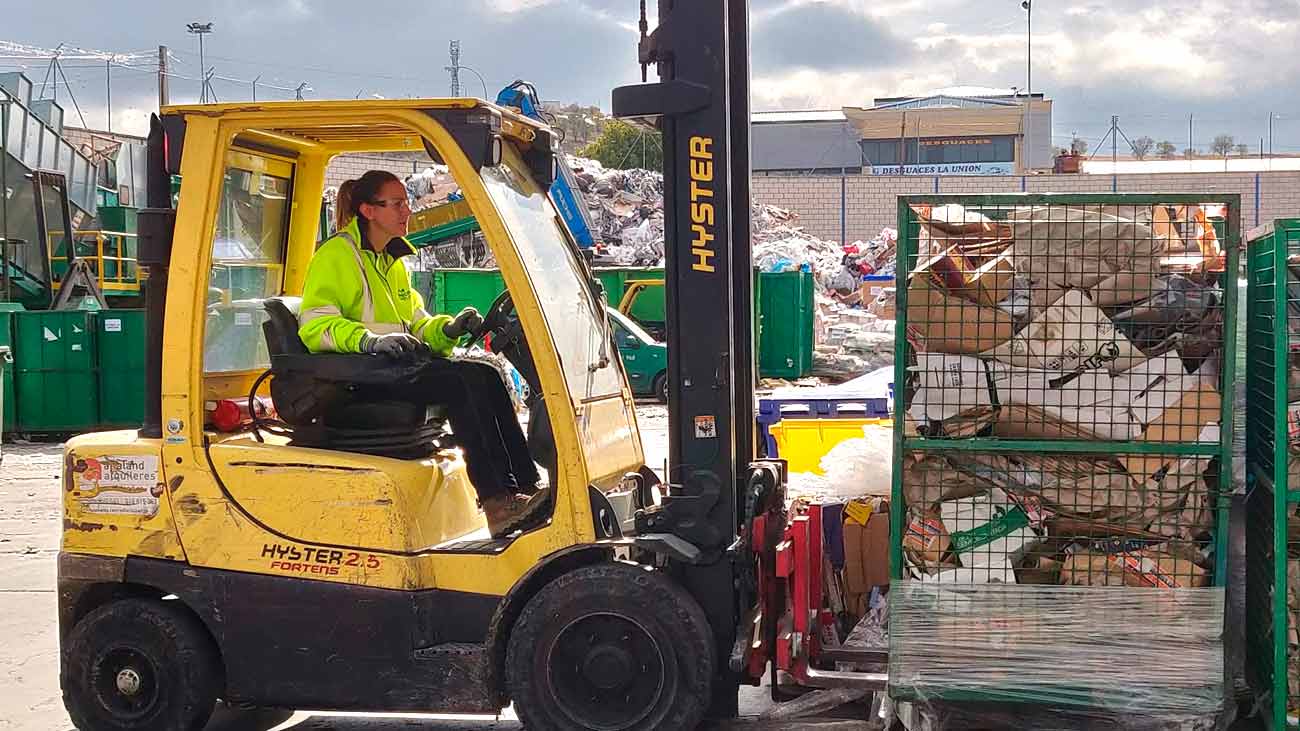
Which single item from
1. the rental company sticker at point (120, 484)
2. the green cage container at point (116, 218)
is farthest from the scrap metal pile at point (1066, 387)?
the green cage container at point (116, 218)

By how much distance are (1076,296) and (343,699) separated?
9.26ft

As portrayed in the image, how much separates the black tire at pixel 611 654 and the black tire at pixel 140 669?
1.20 meters

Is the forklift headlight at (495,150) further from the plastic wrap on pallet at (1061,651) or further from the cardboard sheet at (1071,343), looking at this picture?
the plastic wrap on pallet at (1061,651)

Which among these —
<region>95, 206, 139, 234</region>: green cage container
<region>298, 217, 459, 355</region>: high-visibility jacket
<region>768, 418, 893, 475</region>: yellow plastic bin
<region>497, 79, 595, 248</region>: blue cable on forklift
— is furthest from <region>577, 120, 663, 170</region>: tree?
<region>298, 217, 459, 355</region>: high-visibility jacket

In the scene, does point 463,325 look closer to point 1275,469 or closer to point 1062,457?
point 1062,457

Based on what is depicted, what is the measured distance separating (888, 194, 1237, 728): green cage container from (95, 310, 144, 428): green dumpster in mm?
13450

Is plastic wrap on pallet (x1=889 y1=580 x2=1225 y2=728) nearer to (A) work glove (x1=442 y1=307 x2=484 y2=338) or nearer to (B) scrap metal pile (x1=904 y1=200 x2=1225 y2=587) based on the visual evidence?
(B) scrap metal pile (x1=904 y1=200 x2=1225 y2=587)

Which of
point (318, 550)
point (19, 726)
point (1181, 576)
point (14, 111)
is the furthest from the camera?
point (14, 111)

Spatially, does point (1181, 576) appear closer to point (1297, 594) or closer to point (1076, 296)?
point (1297, 594)

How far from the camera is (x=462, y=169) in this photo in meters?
4.37

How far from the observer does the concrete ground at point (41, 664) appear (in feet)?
17.4

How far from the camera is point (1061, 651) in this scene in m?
4.16

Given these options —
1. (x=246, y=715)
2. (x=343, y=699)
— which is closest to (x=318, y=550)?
A: (x=343, y=699)

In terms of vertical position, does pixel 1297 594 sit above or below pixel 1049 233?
below
